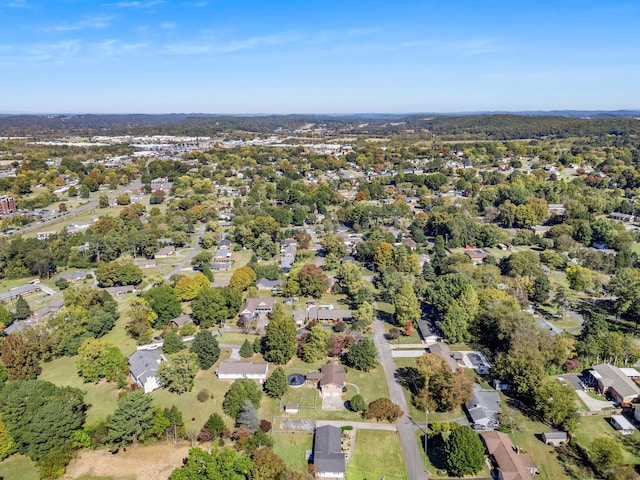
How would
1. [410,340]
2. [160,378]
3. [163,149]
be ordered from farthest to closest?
[163,149] → [410,340] → [160,378]

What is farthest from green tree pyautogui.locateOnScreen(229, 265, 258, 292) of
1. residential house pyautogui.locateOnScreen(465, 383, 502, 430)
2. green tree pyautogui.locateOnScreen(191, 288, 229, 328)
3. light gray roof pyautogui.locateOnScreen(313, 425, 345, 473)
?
residential house pyautogui.locateOnScreen(465, 383, 502, 430)

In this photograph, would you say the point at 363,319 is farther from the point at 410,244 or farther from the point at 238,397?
the point at 410,244

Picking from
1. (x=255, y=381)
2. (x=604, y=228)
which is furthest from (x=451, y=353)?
(x=604, y=228)

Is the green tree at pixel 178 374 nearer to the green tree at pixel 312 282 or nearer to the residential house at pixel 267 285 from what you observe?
the green tree at pixel 312 282

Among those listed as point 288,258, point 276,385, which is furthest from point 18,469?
point 288,258

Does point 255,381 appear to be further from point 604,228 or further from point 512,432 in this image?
point 604,228

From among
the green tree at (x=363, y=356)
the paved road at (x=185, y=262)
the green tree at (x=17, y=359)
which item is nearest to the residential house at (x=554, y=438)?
the green tree at (x=363, y=356)
